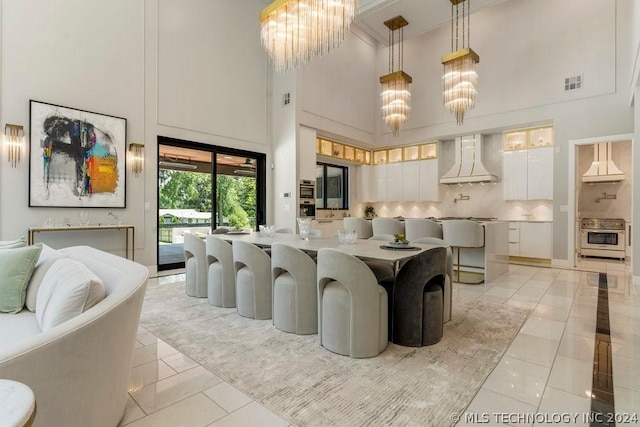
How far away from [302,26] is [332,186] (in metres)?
5.98

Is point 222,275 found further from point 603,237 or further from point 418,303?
point 603,237

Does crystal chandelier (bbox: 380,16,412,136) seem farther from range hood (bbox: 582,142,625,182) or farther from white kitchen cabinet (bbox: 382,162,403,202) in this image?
range hood (bbox: 582,142,625,182)

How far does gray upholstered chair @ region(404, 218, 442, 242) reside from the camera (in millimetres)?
5320

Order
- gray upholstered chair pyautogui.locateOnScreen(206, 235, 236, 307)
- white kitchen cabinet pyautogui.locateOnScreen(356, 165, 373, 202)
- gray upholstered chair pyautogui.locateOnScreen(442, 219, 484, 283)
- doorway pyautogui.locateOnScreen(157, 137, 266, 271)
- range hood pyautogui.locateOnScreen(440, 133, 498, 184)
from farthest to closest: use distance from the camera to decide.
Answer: white kitchen cabinet pyautogui.locateOnScreen(356, 165, 373, 202) < range hood pyautogui.locateOnScreen(440, 133, 498, 184) < doorway pyautogui.locateOnScreen(157, 137, 266, 271) < gray upholstered chair pyautogui.locateOnScreen(442, 219, 484, 283) < gray upholstered chair pyautogui.locateOnScreen(206, 235, 236, 307)

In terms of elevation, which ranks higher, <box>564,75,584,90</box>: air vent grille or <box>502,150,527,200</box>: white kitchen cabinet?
<box>564,75,584,90</box>: air vent grille

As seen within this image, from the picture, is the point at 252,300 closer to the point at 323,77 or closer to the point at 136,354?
the point at 136,354

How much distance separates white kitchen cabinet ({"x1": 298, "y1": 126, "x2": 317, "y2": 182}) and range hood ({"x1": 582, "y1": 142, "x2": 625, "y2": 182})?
664cm

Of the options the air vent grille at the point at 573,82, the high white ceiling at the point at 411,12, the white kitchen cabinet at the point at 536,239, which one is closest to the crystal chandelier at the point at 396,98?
the high white ceiling at the point at 411,12

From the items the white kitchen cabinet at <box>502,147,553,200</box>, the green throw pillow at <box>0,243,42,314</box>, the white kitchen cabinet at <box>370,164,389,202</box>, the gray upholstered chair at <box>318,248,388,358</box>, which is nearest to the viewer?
the green throw pillow at <box>0,243,42,314</box>

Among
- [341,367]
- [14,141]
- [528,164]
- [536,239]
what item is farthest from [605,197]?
[14,141]

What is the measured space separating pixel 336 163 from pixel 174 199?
15.3 feet

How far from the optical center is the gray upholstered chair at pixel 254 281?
11.3ft

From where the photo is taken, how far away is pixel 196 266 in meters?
4.26

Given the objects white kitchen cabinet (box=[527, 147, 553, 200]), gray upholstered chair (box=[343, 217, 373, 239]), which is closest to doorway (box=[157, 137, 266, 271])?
gray upholstered chair (box=[343, 217, 373, 239])
